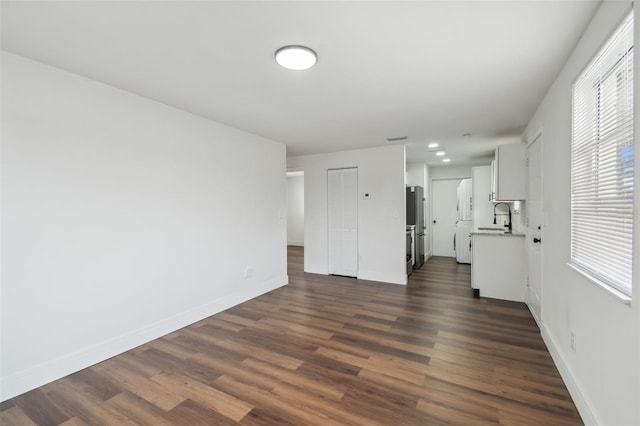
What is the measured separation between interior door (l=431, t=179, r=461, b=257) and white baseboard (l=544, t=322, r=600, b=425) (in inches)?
201

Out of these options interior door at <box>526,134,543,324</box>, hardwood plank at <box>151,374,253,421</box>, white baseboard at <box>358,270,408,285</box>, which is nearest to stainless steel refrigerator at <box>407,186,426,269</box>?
white baseboard at <box>358,270,408,285</box>

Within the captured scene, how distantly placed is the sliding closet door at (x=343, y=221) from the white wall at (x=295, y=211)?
4647 millimetres

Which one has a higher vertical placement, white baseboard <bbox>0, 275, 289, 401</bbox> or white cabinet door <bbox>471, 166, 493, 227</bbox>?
white cabinet door <bbox>471, 166, 493, 227</bbox>

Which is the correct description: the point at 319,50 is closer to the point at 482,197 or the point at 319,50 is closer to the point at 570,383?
the point at 570,383

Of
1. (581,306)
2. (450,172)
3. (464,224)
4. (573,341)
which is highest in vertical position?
(450,172)

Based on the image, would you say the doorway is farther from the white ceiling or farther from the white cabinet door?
the white ceiling

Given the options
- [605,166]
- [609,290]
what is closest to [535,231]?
[605,166]

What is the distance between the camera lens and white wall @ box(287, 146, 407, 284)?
509cm

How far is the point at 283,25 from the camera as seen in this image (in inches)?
69.1

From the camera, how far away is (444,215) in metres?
7.79

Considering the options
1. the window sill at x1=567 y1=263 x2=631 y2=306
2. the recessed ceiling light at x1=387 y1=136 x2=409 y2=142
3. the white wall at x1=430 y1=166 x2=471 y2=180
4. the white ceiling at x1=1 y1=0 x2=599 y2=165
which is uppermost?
the white ceiling at x1=1 y1=0 x2=599 y2=165

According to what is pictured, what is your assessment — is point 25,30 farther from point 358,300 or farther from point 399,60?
point 358,300

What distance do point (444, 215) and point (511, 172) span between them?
3972mm

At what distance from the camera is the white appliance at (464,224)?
22.5ft
